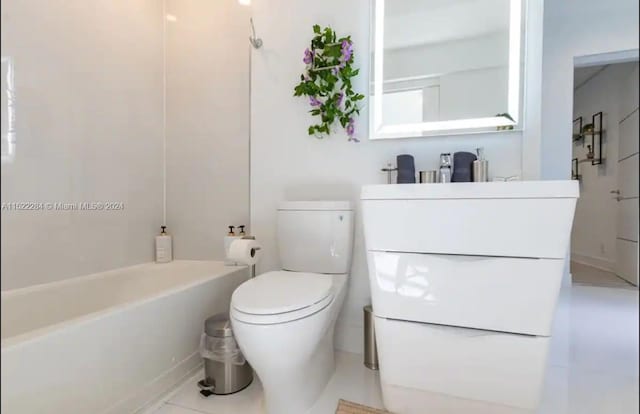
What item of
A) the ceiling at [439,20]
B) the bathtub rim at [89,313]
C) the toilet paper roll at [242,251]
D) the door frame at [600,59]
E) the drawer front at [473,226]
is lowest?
the bathtub rim at [89,313]

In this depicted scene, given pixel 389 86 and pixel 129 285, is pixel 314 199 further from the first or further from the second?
pixel 129 285

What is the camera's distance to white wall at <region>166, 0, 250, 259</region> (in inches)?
73.7

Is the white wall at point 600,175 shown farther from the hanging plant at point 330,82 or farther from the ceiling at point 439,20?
the hanging plant at point 330,82

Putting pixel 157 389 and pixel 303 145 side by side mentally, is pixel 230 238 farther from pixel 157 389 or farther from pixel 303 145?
pixel 157 389

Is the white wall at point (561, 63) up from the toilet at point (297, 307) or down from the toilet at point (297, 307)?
up

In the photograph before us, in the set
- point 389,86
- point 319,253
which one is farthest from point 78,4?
point 319,253

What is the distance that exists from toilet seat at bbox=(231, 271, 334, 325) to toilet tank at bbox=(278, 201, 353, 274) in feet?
0.64

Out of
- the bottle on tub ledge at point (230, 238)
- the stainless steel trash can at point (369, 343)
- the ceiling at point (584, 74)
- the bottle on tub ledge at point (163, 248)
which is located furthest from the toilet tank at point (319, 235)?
the ceiling at point (584, 74)

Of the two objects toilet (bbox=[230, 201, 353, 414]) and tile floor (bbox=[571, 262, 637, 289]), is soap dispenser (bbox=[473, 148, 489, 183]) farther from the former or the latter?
toilet (bbox=[230, 201, 353, 414])

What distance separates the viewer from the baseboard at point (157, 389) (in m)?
1.15

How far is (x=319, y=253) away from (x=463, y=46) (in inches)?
45.9

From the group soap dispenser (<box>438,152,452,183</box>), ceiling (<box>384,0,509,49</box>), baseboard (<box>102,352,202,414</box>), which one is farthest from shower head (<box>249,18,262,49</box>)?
baseboard (<box>102,352,202,414</box>)

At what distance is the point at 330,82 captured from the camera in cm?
158

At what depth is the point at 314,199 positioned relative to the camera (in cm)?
171
